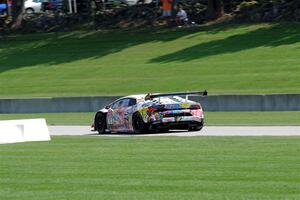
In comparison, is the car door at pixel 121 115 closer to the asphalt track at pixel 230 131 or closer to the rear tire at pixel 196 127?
the asphalt track at pixel 230 131

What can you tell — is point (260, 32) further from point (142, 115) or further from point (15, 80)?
point (142, 115)

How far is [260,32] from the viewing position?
5041cm

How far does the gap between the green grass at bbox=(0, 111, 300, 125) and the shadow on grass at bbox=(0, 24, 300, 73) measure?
13.8 m

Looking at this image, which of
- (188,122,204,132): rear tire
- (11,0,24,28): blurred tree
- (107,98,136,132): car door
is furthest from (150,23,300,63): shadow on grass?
(188,122,204,132): rear tire

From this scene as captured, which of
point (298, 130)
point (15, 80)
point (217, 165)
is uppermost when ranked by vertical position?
point (217, 165)

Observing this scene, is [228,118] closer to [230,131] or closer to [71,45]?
[230,131]

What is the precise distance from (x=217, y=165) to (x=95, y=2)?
158 ft

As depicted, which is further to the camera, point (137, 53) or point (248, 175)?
point (137, 53)

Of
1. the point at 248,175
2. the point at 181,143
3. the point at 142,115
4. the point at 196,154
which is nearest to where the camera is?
the point at 248,175

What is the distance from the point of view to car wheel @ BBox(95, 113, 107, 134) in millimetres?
25922

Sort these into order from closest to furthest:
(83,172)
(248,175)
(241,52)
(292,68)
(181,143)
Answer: (248,175), (83,172), (181,143), (292,68), (241,52)

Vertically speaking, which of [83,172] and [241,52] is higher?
[83,172]

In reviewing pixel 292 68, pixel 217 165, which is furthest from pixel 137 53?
pixel 217 165

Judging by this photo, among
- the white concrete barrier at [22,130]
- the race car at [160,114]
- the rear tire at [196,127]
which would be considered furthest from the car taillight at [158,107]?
the white concrete barrier at [22,130]
